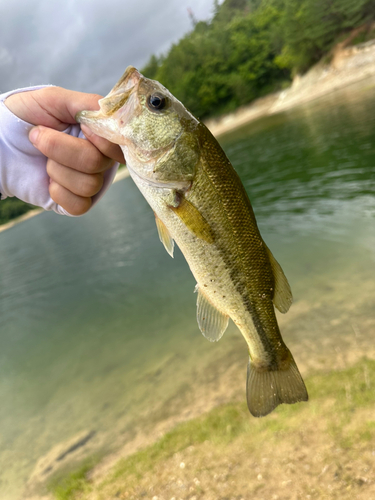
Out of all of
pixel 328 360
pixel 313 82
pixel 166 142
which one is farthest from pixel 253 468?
pixel 313 82

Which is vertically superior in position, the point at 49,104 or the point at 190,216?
the point at 49,104

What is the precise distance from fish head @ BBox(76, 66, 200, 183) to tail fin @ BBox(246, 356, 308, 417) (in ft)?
5.00

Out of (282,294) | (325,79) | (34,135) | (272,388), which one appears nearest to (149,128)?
(34,135)

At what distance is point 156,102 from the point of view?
6.67ft

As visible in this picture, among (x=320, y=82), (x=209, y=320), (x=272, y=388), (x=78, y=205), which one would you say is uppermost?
(x=78, y=205)

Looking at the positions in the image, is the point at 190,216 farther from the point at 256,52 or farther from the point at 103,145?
the point at 256,52

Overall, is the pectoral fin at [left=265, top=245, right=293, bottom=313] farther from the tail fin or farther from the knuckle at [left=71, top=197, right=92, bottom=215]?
the knuckle at [left=71, top=197, right=92, bottom=215]

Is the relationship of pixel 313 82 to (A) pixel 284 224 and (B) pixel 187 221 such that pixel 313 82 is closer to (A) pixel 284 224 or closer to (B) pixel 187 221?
(A) pixel 284 224

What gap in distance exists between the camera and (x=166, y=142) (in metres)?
2.06

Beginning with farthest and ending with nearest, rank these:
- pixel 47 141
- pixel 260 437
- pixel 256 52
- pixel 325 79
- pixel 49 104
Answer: pixel 256 52 → pixel 325 79 → pixel 260 437 → pixel 49 104 → pixel 47 141

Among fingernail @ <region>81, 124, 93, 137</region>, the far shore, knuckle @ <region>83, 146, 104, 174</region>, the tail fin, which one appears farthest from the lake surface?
the far shore

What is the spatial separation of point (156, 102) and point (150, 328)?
829 cm

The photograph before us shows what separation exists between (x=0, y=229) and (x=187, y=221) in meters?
76.8

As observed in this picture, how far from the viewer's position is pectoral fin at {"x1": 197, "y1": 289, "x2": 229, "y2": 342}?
2.31 m
